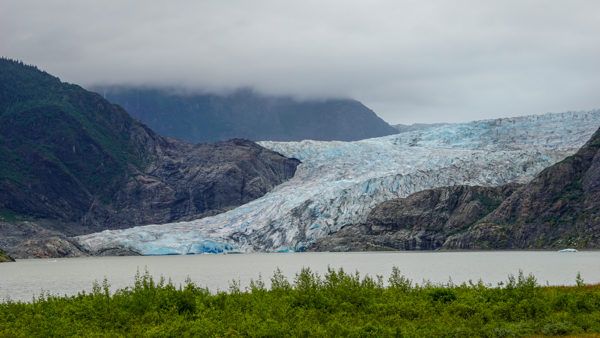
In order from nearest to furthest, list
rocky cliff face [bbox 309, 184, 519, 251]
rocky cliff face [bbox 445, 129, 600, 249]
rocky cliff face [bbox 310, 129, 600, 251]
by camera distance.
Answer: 1. rocky cliff face [bbox 445, 129, 600, 249]
2. rocky cliff face [bbox 310, 129, 600, 251]
3. rocky cliff face [bbox 309, 184, 519, 251]

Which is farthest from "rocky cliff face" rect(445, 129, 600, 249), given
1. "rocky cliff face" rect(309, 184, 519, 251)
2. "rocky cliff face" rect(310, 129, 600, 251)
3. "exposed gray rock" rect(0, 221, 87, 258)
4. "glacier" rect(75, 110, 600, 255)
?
"exposed gray rock" rect(0, 221, 87, 258)

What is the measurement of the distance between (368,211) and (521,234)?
33249 mm

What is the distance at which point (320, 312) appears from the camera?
93.5ft

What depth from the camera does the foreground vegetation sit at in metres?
24.4

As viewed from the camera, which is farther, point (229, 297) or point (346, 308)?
point (229, 297)

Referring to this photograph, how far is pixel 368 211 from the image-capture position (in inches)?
6560

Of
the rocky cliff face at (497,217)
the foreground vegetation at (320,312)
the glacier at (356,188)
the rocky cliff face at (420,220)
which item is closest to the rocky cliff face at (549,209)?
the rocky cliff face at (497,217)

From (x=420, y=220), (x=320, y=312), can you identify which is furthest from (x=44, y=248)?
(x=320, y=312)

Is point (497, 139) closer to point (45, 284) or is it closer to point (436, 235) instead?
point (436, 235)

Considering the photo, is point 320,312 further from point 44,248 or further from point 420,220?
point 44,248

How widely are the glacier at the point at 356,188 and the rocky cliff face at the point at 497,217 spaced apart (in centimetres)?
274

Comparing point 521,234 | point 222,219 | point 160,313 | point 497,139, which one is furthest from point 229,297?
point 497,139

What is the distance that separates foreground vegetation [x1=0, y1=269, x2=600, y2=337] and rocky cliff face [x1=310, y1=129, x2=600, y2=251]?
4636 inches

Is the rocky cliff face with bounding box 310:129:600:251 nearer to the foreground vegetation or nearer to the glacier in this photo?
the glacier
